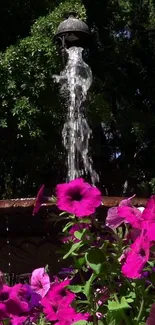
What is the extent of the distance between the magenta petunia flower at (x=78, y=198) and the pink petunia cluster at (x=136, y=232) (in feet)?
0.17

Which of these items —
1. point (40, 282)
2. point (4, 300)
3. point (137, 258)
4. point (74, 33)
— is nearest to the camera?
point (137, 258)

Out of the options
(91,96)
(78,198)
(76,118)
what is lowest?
(78,198)

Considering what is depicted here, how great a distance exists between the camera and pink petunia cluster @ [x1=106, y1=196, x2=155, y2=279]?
1218mm

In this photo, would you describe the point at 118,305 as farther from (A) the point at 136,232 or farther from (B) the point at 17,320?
(B) the point at 17,320

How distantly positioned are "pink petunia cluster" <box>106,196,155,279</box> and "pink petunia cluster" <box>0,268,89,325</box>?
0.64 feet

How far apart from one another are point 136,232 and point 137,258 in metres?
0.10

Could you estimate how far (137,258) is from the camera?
1.23 m

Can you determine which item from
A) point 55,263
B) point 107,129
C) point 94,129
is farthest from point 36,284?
point 107,129

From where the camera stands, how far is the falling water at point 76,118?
10328 mm

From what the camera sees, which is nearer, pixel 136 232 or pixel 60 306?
pixel 136 232

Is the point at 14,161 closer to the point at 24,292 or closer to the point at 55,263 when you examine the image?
the point at 55,263

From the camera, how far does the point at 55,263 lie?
2.51 m

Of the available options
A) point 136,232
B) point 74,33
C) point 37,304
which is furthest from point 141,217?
point 74,33

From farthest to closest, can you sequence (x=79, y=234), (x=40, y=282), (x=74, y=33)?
1. (x=74, y=33)
2. (x=40, y=282)
3. (x=79, y=234)
